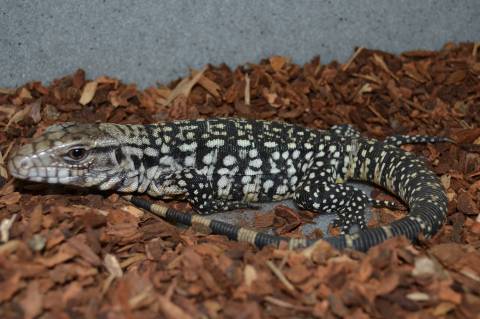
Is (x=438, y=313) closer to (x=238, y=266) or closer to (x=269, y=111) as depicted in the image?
(x=238, y=266)

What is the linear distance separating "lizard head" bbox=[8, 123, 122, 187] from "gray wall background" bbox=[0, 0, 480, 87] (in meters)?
1.41

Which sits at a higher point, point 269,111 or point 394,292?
point 269,111

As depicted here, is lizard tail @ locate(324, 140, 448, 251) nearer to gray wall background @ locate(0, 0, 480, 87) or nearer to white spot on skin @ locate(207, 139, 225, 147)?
white spot on skin @ locate(207, 139, 225, 147)

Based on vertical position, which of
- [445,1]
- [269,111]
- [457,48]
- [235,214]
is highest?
[445,1]

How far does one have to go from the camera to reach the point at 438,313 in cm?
360

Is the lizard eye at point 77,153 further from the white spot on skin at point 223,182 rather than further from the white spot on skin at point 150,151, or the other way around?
the white spot on skin at point 223,182

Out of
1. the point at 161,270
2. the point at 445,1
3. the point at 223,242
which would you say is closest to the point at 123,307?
the point at 161,270

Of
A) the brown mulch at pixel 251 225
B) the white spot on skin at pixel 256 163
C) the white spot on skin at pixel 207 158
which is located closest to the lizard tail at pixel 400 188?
the brown mulch at pixel 251 225

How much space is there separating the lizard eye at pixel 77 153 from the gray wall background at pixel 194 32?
1750 mm

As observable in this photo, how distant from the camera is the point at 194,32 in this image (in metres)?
6.44

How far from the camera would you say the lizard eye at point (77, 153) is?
494 cm

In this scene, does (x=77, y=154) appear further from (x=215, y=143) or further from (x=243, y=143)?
(x=243, y=143)

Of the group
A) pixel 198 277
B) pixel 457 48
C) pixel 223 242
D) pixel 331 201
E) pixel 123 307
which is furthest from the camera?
pixel 457 48

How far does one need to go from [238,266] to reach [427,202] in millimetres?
2115
